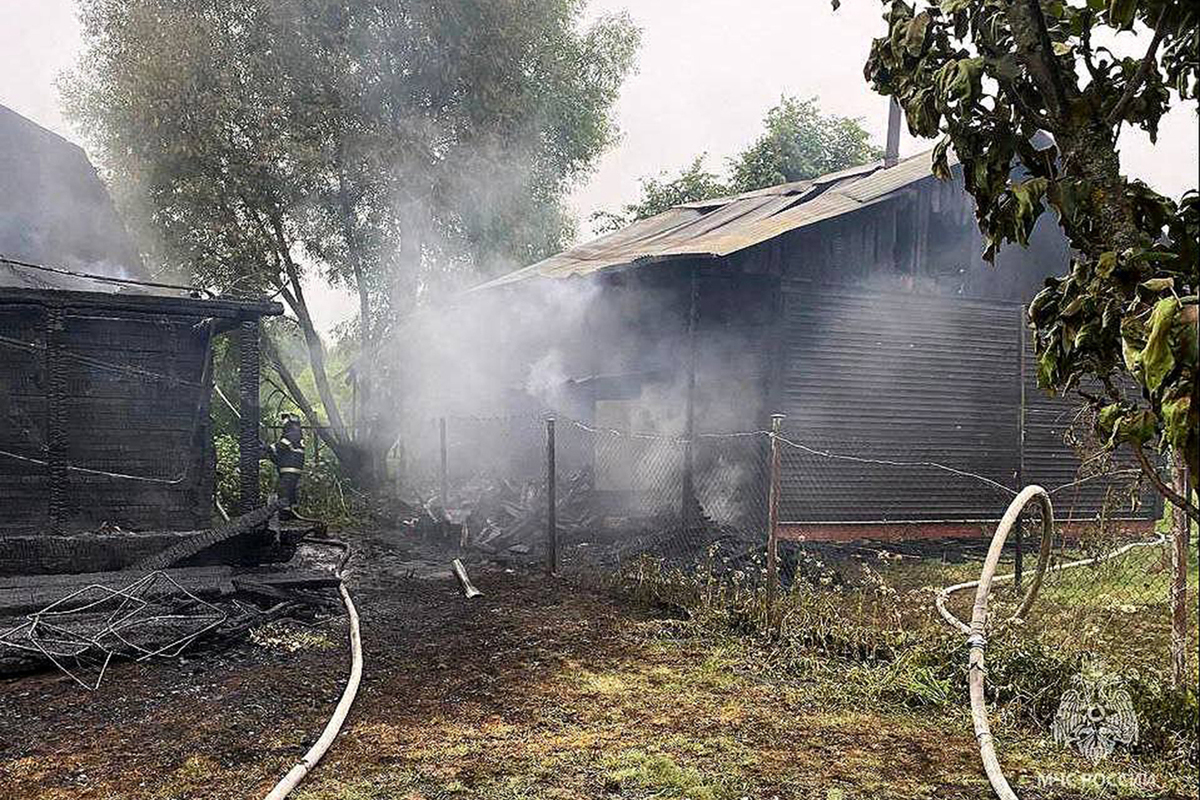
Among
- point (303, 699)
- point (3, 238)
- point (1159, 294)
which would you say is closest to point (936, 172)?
point (1159, 294)

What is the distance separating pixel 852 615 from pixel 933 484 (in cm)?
649

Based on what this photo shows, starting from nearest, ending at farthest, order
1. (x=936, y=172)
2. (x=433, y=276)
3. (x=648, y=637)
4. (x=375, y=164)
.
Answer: (x=936, y=172) < (x=648, y=637) < (x=375, y=164) < (x=433, y=276)

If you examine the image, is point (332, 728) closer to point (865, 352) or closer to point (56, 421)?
point (56, 421)

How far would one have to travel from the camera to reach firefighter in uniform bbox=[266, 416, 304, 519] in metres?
14.6

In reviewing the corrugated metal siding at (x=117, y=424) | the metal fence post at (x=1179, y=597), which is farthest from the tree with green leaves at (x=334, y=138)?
the metal fence post at (x=1179, y=597)

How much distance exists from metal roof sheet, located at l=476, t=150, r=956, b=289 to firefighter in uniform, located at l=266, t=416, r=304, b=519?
14.7 feet

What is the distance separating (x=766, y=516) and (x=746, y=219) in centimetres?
547

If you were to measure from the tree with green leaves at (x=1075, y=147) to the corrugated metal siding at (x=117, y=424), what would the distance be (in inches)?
373

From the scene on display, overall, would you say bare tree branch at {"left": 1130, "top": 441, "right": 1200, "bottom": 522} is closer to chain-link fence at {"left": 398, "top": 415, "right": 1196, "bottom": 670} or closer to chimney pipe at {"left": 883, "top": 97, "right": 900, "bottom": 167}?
chain-link fence at {"left": 398, "top": 415, "right": 1196, "bottom": 670}

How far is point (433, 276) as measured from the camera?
2133 centimetres

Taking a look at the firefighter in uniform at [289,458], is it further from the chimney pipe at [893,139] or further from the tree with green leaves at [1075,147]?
the tree with green leaves at [1075,147]

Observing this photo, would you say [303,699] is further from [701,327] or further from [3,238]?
[3,238]

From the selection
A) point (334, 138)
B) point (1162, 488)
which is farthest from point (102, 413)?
point (1162, 488)

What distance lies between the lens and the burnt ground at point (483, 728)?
4.45 meters
